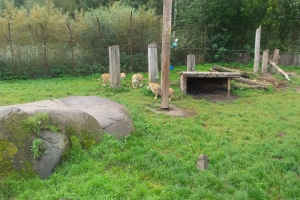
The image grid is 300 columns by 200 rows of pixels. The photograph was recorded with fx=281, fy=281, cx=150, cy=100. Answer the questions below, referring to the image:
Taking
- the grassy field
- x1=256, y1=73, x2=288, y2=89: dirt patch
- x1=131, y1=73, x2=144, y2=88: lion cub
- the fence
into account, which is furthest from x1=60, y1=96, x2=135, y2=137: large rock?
the fence

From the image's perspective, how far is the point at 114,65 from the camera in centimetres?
1025

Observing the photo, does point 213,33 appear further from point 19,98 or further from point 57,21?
point 19,98

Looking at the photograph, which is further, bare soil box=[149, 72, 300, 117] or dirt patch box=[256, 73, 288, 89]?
dirt patch box=[256, 73, 288, 89]

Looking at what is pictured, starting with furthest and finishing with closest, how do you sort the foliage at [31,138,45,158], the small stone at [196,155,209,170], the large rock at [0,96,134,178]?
the small stone at [196,155,209,170]
the foliage at [31,138,45,158]
the large rock at [0,96,134,178]

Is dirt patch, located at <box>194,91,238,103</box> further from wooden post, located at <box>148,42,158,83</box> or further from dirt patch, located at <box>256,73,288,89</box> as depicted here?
dirt patch, located at <box>256,73,288,89</box>

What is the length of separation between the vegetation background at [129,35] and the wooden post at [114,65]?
4328 mm

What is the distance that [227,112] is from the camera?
25.1 feet

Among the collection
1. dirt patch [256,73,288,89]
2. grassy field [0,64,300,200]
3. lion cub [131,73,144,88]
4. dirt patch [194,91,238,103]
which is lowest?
grassy field [0,64,300,200]

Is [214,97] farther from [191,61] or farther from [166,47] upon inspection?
[166,47]

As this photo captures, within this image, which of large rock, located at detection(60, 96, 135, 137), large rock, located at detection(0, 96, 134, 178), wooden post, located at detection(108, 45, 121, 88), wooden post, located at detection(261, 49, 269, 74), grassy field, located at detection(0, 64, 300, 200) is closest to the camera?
grassy field, located at detection(0, 64, 300, 200)

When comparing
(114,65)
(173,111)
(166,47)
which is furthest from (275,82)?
(114,65)

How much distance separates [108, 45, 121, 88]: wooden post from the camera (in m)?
10.2

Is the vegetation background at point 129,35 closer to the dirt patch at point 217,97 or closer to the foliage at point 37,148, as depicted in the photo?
the dirt patch at point 217,97

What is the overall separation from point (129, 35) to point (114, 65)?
17.8ft
